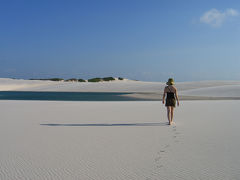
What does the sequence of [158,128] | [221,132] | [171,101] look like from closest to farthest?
1. [221,132]
2. [158,128]
3. [171,101]

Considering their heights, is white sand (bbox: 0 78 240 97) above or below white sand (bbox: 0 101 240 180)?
above

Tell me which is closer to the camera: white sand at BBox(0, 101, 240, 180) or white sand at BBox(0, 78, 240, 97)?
white sand at BBox(0, 101, 240, 180)

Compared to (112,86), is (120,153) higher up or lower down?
lower down

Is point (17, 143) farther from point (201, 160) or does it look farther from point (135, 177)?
point (201, 160)

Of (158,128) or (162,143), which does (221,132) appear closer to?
(158,128)

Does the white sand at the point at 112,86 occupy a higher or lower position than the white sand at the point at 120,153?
higher

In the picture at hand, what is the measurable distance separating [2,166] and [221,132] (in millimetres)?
5755

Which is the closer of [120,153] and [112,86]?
[120,153]

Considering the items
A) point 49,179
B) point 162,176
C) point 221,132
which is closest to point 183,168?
point 162,176

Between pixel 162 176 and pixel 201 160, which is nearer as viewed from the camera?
pixel 162 176

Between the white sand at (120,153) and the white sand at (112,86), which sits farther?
the white sand at (112,86)

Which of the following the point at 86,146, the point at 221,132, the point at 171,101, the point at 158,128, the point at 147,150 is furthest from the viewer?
the point at 171,101

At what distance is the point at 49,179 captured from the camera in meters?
3.77

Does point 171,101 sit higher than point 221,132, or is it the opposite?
point 171,101
